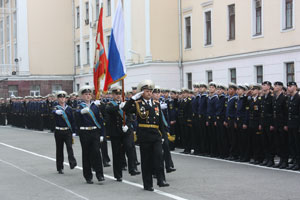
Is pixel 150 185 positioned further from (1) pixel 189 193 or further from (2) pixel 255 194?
(2) pixel 255 194

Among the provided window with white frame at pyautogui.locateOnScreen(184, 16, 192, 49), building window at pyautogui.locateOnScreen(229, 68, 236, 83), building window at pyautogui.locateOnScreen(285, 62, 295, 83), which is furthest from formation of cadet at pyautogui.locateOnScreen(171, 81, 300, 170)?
window with white frame at pyautogui.locateOnScreen(184, 16, 192, 49)

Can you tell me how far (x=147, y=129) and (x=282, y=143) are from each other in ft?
13.9

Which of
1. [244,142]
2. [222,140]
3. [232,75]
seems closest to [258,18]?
[232,75]

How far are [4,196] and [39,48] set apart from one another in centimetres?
4327

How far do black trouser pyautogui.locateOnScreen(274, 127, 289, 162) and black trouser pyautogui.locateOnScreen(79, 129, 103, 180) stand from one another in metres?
4.39

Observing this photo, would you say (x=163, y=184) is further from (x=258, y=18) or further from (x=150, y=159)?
(x=258, y=18)

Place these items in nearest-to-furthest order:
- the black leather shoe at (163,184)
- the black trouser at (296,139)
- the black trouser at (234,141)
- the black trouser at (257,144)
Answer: the black leather shoe at (163,184) < the black trouser at (296,139) < the black trouser at (257,144) < the black trouser at (234,141)

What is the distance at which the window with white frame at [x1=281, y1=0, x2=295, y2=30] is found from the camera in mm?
25191

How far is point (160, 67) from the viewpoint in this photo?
35.6 meters

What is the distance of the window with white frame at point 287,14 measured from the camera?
25.2 m

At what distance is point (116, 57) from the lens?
1157 cm

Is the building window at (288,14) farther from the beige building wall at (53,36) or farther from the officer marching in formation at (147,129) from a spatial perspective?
the beige building wall at (53,36)

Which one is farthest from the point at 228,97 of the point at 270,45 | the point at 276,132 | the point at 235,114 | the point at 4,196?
the point at 270,45

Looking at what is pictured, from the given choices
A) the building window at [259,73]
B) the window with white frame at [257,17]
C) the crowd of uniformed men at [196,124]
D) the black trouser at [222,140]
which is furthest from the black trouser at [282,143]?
the window with white frame at [257,17]
